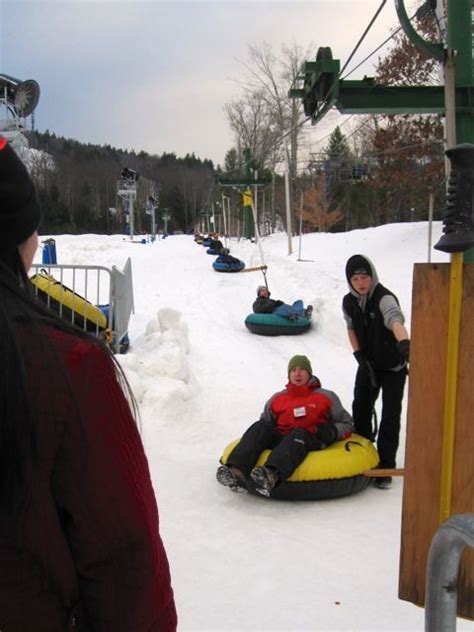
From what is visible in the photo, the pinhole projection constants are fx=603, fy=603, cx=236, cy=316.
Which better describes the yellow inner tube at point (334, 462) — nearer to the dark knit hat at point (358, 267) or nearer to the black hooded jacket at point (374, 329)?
the black hooded jacket at point (374, 329)

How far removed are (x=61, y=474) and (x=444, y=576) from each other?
3.31ft

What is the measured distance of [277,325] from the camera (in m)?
9.98

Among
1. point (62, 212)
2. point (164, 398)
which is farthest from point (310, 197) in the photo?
point (164, 398)

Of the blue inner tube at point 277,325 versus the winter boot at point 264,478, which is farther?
the blue inner tube at point 277,325

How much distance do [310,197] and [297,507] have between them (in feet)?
145

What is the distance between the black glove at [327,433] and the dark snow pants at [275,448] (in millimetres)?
46

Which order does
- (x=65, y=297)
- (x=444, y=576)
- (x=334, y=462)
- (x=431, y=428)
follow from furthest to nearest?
(x=65, y=297) → (x=334, y=462) → (x=431, y=428) → (x=444, y=576)

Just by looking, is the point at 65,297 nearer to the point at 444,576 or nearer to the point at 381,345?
the point at 381,345

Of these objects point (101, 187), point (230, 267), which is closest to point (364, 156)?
point (230, 267)

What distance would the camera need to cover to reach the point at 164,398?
6.15m

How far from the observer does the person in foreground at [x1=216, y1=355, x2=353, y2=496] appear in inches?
162

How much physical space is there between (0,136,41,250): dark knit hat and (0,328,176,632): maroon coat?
0.19m

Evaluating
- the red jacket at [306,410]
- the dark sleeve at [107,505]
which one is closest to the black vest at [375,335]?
the red jacket at [306,410]

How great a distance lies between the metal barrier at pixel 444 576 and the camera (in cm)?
142
